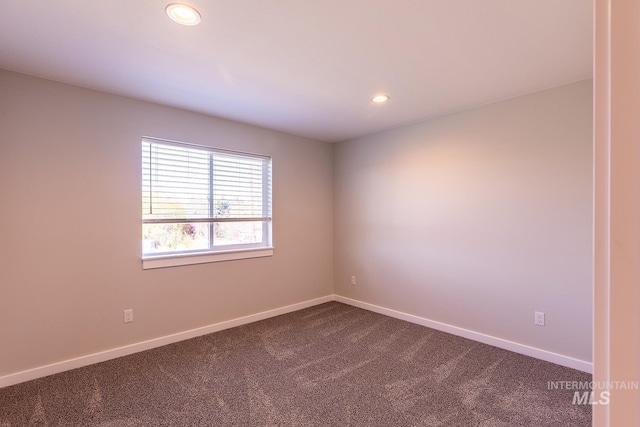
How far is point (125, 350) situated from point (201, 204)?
1.50 metres

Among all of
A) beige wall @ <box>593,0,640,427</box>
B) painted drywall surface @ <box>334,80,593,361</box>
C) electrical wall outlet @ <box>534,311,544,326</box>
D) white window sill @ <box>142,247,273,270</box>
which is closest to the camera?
beige wall @ <box>593,0,640,427</box>

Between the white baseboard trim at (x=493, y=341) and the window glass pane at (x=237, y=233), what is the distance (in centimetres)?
171

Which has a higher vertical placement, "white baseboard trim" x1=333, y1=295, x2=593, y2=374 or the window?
the window

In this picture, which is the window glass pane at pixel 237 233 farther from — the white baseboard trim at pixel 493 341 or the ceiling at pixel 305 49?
the white baseboard trim at pixel 493 341

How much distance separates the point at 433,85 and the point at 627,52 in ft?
8.03

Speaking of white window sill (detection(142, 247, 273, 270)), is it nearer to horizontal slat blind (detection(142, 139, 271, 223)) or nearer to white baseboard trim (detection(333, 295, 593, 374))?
horizontal slat blind (detection(142, 139, 271, 223))

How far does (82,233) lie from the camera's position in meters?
2.54

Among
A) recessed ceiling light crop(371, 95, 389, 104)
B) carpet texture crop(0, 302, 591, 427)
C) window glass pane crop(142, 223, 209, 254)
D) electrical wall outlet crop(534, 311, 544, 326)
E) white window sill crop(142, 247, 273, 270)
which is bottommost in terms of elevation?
carpet texture crop(0, 302, 591, 427)

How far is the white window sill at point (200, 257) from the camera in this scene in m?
2.89

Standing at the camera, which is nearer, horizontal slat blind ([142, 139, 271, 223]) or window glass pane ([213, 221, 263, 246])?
horizontal slat blind ([142, 139, 271, 223])

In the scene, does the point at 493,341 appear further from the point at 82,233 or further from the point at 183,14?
the point at 82,233

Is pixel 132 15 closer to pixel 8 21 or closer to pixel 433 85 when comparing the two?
pixel 8 21

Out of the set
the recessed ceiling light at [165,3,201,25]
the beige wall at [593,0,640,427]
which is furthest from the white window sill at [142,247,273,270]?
the beige wall at [593,0,640,427]

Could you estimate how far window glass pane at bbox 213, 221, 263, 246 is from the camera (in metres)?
3.43
